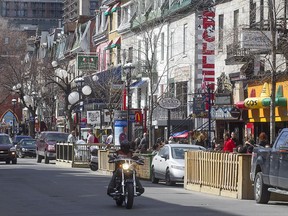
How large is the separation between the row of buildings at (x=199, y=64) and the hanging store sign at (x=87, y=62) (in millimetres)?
238

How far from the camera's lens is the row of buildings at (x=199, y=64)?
123ft

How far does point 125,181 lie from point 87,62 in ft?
155

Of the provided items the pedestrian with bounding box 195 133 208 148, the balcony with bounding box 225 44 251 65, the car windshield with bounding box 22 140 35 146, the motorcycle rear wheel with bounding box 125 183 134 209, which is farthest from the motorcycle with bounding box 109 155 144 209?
the car windshield with bounding box 22 140 35 146

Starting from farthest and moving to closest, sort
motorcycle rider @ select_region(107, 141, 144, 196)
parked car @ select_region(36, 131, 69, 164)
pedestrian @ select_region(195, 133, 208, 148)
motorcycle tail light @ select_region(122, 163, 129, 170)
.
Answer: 1. parked car @ select_region(36, 131, 69, 164)
2. pedestrian @ select_region(195, 133, 208, 148)
3. motorcycle rider @ select_region(107, 141, 144, 196)
4. motorcycle tail light @ select_region(122, 163, 129, 170)

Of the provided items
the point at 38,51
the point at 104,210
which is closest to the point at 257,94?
the point at 104,210

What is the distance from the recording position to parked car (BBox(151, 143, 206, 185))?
29938mm

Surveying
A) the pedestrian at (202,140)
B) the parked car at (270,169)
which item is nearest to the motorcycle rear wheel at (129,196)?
the parked car at (270,169)

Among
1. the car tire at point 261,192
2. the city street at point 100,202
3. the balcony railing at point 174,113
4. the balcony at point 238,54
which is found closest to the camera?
the city street at point 100,202

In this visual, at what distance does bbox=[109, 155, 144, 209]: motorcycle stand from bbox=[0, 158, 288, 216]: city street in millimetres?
222

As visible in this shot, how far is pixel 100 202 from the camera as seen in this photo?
21.8 meters

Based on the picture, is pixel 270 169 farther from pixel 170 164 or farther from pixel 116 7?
pixel 116 7

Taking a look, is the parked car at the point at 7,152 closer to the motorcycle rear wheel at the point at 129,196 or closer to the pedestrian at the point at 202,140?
the pedestrian at the point at 202,140

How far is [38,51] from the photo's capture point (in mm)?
108812

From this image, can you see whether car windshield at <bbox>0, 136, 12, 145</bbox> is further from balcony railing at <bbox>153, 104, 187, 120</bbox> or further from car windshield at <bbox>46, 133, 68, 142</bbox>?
balcony railing at <bbox>153, 104, 187, 120</bbox>
